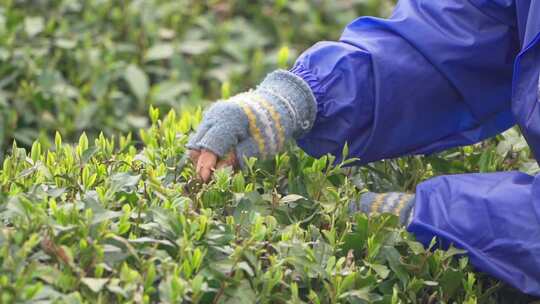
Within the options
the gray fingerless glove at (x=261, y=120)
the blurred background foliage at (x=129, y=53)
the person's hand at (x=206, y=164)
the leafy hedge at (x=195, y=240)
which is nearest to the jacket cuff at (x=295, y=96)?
the gray fingerless glove at (x=261, y=120)

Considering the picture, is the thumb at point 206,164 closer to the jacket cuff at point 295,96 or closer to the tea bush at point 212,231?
the tea bush at point 212,231

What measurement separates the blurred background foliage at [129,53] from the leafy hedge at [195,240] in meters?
1.57

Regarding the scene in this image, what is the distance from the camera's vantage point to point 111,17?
4805mm

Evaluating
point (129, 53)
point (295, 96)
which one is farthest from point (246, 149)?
Answer: point (129, 53)

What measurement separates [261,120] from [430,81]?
51cm

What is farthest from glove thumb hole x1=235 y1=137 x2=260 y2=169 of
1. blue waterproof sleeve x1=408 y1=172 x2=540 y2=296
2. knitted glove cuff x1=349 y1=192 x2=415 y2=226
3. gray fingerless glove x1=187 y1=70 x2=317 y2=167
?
blue waterproof sleeve x1=408 y1=172 x2=540 y2=296

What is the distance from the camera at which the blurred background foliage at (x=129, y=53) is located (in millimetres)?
4246

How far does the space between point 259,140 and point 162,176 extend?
0.87 ft

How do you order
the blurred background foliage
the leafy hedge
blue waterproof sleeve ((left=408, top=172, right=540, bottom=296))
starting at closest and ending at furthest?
the leafy hedge
blue waterproof sleeve ((left=408, top=172, right=540, bottom=296))
the blurred background foliage

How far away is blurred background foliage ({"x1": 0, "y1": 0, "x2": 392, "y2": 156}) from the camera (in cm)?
425

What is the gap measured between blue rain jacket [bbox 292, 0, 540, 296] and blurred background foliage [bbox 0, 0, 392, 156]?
1370mm

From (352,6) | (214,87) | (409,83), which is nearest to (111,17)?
(214,87)

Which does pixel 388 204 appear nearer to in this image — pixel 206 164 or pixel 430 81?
pixel 430 81

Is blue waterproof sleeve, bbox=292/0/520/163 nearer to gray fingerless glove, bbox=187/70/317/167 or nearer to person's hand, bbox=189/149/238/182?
gray fingerless glove, bbox=187/70/317/167
